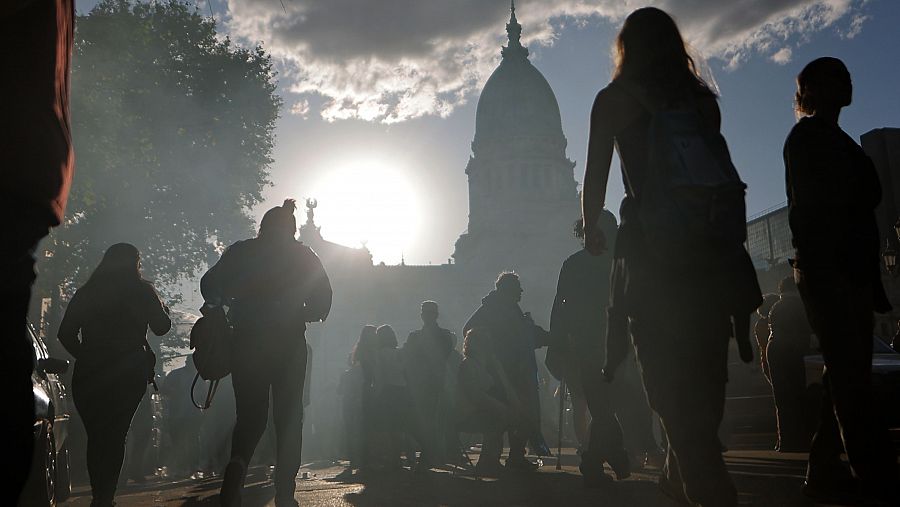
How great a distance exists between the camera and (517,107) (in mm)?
77500

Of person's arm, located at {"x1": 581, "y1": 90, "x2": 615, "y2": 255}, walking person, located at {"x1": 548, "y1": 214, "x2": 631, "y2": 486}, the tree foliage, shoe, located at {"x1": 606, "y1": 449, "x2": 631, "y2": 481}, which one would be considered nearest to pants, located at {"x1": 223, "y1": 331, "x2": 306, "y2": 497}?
walking person, located at {"x1": 548, "y1": 214, "x2": 631, "y2": 486}

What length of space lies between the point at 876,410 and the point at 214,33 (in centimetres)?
2352

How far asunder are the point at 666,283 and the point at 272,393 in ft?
9.49

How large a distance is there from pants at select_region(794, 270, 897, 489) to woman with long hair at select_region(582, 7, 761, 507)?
1.14 metres

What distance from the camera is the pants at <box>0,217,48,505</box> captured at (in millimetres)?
1787

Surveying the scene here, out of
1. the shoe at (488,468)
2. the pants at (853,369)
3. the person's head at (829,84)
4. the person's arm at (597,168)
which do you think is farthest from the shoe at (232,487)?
the shoe at (488,468)

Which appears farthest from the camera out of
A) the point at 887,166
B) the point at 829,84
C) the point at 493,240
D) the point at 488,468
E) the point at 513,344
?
the point at 493,240

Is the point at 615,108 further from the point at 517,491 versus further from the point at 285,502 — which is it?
the point at 517,491

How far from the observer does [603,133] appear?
114 inches

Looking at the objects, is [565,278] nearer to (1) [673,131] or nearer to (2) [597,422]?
(2) [597,422]

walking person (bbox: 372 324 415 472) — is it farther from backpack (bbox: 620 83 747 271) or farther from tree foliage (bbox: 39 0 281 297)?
tree foliage (bbox: 39 0 281 297)

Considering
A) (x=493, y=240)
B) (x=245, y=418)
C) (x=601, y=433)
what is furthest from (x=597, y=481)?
(x=493, y=240)

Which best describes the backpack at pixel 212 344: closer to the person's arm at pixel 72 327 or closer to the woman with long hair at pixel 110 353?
the woman with long hair at pixel 110 353

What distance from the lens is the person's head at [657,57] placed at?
2852 mm
